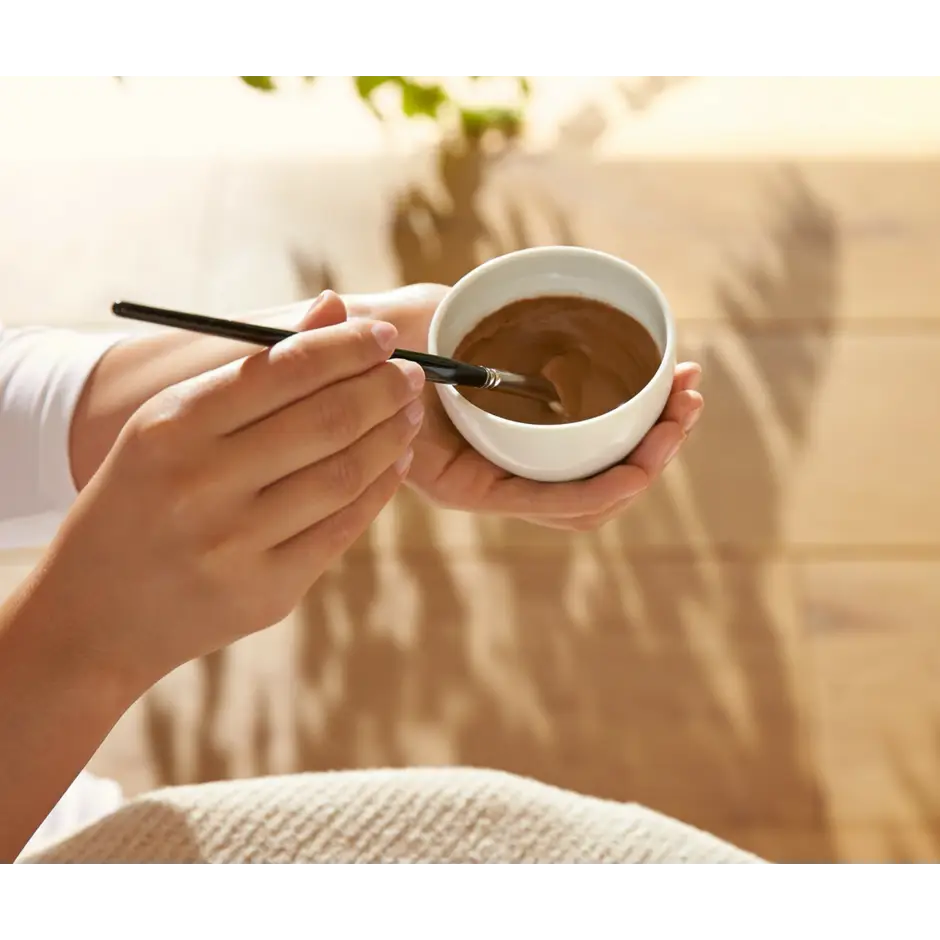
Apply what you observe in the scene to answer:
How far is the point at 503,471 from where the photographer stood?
71 cm

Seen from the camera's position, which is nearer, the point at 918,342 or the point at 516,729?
the point at 516,729

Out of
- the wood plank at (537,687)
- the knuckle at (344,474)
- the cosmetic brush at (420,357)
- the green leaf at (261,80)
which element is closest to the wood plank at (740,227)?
the green leaf at (261,80)

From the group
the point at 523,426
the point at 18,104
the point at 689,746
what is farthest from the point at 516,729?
the point at 18,104

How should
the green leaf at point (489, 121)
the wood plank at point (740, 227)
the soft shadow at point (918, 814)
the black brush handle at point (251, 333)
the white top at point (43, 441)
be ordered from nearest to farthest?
the black brush handle at point (251, 333) < the white top at point (43, 441) < the soft shadow at point (918, 814) < the wood plank at point (740, 227) < the green leaf at point (489, 121)

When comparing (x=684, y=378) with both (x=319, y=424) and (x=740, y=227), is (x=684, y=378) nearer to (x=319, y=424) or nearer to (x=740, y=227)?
(x=319, y=424)

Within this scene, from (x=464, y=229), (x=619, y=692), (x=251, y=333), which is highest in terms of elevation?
(x=251, y=333)

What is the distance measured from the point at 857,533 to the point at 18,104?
1232 millimetres

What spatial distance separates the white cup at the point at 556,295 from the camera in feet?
1.94

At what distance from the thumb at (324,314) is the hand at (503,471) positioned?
17 centimetres

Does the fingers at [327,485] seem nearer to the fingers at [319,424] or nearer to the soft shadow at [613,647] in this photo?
the fingers at [319,424]

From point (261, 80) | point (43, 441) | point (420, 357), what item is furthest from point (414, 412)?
point (261, 80)

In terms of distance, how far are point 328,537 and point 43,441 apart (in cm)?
31

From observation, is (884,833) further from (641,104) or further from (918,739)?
(641,104)
